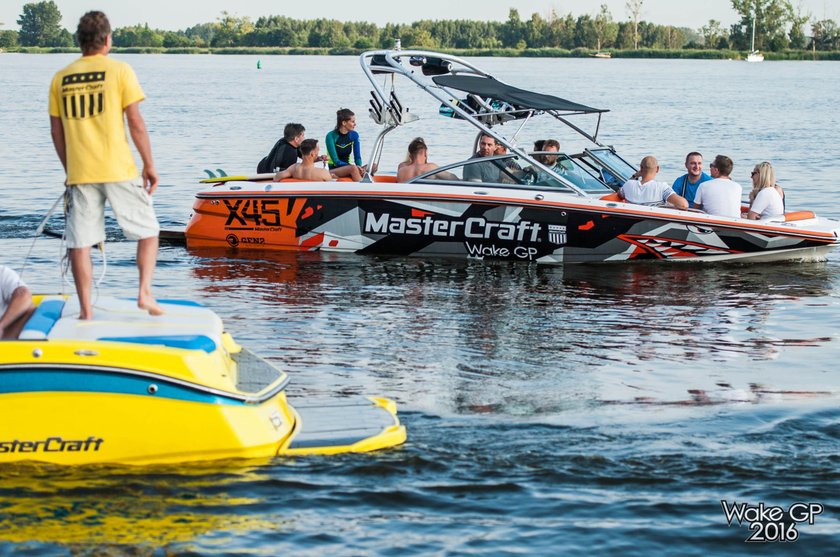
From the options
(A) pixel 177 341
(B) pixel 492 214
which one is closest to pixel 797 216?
(B) pixel 492 214

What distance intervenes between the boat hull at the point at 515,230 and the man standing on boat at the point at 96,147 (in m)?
6.41

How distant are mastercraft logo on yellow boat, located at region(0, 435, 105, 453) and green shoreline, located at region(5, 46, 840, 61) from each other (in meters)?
106

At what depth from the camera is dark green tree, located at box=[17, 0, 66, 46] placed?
509 feet

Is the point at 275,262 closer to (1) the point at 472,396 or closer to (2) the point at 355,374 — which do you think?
(2) the point at 355,374

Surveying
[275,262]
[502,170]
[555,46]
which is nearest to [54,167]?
[275,262]

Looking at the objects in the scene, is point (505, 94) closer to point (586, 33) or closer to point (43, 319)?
point (43, 319)

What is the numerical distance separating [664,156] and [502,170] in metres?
15.1

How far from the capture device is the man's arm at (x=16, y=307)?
6285mm

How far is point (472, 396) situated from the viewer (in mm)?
7691

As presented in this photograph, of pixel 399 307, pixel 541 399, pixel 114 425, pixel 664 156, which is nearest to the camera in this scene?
pixel 114 425

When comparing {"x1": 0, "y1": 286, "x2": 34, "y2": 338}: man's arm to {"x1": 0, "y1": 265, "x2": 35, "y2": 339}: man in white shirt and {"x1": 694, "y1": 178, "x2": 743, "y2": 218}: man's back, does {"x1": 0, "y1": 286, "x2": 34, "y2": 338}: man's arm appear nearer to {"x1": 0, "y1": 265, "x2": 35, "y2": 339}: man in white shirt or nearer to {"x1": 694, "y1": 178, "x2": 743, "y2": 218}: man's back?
{"x1": 0, "y1": 265, "x2": 35, "y2": 339}: man in white shirt

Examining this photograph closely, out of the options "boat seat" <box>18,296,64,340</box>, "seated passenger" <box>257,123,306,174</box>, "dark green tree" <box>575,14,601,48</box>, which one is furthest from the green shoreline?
"boat seat" <box>18,296,64,340</box>

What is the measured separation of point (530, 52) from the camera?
12656 centimetres

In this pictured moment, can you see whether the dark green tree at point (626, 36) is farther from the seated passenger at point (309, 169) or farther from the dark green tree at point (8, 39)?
the seated passenger at point (309, 169)
